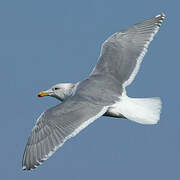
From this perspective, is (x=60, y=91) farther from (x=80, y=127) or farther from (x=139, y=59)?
(x=80, y=127)

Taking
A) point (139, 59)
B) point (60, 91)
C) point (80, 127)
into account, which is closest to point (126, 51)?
point (139, 59)

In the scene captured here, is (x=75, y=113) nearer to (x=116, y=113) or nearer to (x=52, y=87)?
(x=116, y=113)

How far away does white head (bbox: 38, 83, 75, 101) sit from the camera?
12.9 metres

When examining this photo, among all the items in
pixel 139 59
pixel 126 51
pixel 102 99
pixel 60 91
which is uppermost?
pixel 126 51

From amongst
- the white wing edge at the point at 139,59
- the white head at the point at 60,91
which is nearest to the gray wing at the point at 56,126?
the white head at the point at 60,91

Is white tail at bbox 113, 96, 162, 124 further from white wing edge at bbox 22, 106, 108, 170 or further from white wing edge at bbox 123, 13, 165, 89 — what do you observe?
white wing edge at bbox 123, 13, 165, 89

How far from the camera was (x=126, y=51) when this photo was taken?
13.2 meters

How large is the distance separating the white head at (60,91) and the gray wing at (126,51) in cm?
53

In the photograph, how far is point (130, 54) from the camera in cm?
1315

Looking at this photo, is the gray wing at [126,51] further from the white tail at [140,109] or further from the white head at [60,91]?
the white tail at [140,109]

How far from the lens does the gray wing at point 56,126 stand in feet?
36.1

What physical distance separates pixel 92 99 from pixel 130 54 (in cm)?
174

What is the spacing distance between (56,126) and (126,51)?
265cm

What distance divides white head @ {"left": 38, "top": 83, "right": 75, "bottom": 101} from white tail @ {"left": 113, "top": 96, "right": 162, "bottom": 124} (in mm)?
1266
